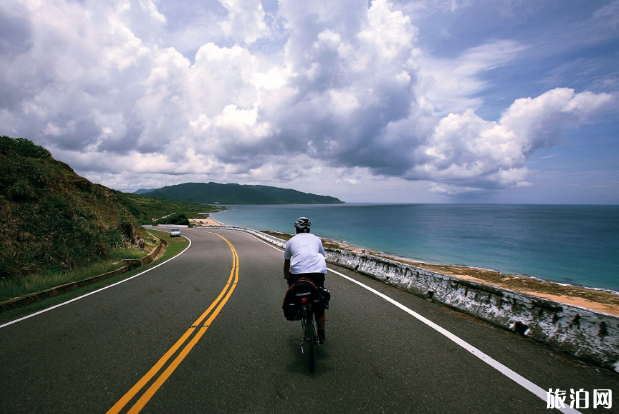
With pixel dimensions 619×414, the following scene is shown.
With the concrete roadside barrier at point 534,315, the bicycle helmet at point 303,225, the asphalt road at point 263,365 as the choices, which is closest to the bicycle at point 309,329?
the asphalt road at point 263,365

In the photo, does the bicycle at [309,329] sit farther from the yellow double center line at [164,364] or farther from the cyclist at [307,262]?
the yellow double center line at [164,364]

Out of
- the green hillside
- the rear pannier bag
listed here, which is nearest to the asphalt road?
the rear pannier bag

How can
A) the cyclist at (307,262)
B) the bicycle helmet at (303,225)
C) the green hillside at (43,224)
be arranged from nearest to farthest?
the cyclist at (307,262) → the bicycle helmet at (303,225) → the green hillside at (43,224)

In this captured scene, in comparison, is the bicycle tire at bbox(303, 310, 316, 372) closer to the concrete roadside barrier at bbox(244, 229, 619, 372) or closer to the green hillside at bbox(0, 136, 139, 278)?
the concrete roadside barrier at bbox(244, 229, 619, 372)

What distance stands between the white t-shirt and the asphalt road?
1.23 meters

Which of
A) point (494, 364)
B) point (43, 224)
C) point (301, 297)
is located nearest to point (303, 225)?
point (301, 297)

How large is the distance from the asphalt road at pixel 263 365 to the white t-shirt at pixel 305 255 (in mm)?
1234

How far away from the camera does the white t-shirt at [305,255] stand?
412cm

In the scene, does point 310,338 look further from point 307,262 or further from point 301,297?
point 307,262

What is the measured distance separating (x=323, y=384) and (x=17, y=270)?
434 inches

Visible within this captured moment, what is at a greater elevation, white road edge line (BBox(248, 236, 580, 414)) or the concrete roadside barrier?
the concrete roadside barrier

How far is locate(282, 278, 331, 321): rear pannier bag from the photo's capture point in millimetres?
3812

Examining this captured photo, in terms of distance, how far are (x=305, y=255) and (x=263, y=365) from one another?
156 cm

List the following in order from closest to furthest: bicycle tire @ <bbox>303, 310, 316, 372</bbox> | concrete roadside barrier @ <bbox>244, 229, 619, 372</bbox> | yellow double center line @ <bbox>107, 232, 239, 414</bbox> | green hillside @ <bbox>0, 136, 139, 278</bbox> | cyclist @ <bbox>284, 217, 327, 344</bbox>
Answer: yellow double center line @ <bbox>107, 232, 239, 414</bbox>
bicycle tire @ <bbox>303, 310, 316, 372</bbox>
concrete roadside barrier @ <bbox>244, 229, 619, 372</bbox>
cyclist @ <bbox>284, 217, 327, 344</bbox>
green hillside @ <bbox>0, 136, 139, 278</bbox>
